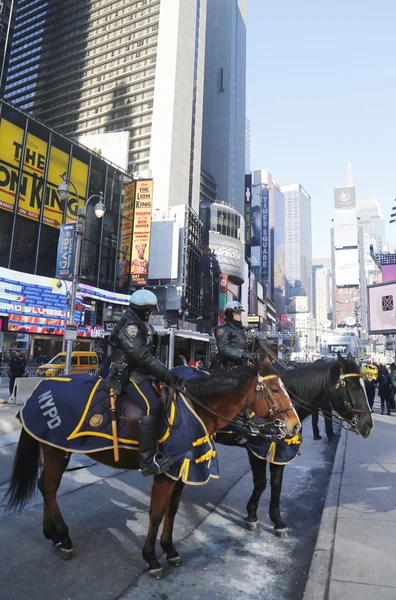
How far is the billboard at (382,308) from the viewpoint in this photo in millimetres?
33406

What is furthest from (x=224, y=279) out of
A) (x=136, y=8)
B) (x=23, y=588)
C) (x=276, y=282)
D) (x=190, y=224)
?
(x=276, y=282)

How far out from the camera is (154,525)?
3.92 m

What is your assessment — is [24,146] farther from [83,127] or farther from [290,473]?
[83,127]

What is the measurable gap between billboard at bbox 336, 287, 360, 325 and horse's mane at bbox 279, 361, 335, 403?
16201 centimetres

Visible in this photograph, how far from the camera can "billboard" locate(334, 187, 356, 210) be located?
588 feet

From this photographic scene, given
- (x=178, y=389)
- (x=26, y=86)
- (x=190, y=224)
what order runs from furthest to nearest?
(x=26, y=86) → (x=190, y=224) → (x=178, y=389)

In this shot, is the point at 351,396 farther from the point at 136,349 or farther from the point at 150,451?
the point at 136,349

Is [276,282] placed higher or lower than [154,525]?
higher

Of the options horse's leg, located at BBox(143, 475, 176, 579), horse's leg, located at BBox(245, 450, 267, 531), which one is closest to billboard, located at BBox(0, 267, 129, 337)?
horse's leg, located at BBox(245, 450, 267, 531)

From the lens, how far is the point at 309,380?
5910 millimetres

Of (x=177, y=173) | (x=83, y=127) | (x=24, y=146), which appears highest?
(x=83, y=127)

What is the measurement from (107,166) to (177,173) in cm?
2669

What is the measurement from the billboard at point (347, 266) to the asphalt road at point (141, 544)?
535ft

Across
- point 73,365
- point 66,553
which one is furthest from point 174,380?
point 73,365
